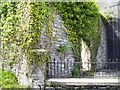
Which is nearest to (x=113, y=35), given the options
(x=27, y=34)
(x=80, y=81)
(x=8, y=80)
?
(x=80, y=81)

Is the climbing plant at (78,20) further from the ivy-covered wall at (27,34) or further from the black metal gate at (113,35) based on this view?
the black metal gate at (113,35)

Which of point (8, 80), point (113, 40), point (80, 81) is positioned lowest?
point (80, 81)

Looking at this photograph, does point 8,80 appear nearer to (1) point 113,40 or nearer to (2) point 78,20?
(2) point 78,20

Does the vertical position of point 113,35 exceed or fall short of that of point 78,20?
it falls short

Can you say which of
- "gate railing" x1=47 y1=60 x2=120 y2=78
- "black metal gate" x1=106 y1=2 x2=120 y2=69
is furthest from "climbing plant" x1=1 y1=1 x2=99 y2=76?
"black metal gate" x1=106 y1=2 x2=120 y2=69

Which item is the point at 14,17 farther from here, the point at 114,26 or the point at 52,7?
the point at 114,26

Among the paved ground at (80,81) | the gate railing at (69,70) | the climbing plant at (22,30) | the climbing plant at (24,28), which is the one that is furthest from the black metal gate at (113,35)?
the climbing plant at (22,30)

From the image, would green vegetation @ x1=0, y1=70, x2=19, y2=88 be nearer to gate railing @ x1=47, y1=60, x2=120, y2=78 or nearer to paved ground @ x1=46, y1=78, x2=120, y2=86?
paved ground @ x1=46, y1=78, x2=120, y2=86

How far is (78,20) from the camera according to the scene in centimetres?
652

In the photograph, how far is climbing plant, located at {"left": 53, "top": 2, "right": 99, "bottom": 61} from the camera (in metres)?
6.13

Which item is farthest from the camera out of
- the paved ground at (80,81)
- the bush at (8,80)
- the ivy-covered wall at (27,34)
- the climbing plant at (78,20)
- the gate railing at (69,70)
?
the climbing plant at (78,20)

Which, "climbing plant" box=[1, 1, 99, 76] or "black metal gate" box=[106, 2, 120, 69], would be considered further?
"black metal gate" box=[106, 2, 120, 69]

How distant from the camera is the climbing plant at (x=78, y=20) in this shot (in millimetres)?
6133

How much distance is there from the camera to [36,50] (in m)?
5.07
